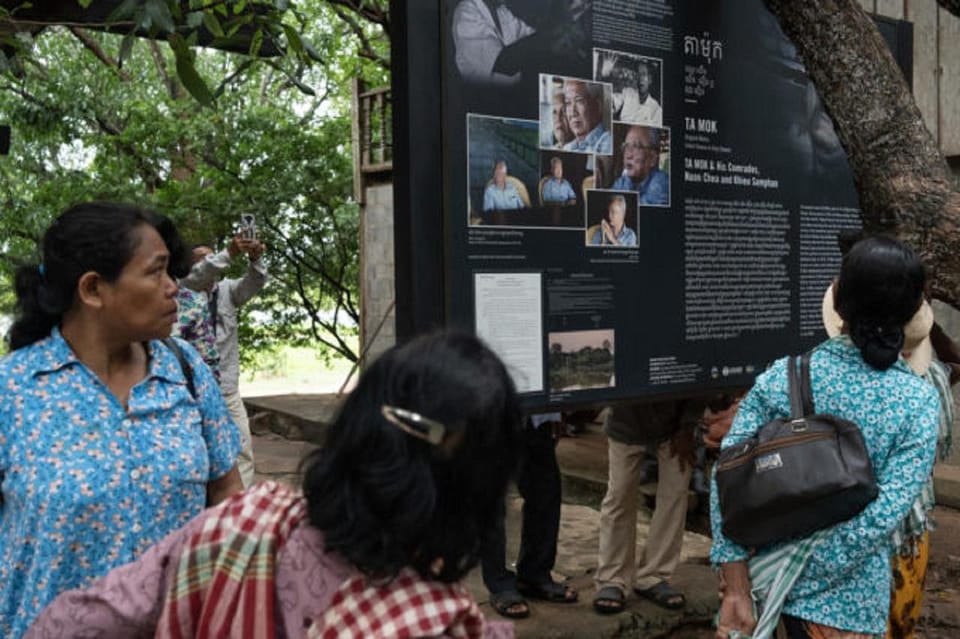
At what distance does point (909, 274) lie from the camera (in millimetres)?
2391

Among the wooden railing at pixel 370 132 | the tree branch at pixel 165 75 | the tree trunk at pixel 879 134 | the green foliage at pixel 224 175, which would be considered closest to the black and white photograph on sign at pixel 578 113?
the tree trunk at pixel 879 134

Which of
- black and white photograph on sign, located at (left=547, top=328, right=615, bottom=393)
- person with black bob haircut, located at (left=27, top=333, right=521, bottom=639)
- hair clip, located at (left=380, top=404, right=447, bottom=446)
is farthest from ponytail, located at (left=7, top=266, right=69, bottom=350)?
black and white photograph on sign, located at (left=547, top=328, right=615, bottom=393)

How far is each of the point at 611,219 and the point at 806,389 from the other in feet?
4.50

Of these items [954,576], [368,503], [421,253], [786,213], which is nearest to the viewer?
[368,503]

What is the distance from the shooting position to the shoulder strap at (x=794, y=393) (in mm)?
2471

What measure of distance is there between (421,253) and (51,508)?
1514 mm

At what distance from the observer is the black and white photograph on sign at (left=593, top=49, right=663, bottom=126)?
369 centimetres

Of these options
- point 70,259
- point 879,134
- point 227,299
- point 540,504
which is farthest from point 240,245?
point 70,259

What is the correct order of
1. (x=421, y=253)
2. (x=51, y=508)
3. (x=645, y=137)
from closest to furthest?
(x=51, y=508) → (x=421, y=253) → (x=645, y=137)

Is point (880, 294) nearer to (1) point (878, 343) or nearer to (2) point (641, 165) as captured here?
(1) point (878, 343)

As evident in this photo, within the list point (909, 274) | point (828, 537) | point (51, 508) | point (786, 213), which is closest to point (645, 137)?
point (786, 213)

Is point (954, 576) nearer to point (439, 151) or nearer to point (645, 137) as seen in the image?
point (645, 137)

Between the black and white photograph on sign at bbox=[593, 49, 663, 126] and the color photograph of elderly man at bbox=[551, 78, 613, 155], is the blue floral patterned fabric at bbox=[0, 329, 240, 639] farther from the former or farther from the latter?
the black and white photograph on sign at bbox=[593, 49, 663, 126]

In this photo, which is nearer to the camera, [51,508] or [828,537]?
[51,508]
